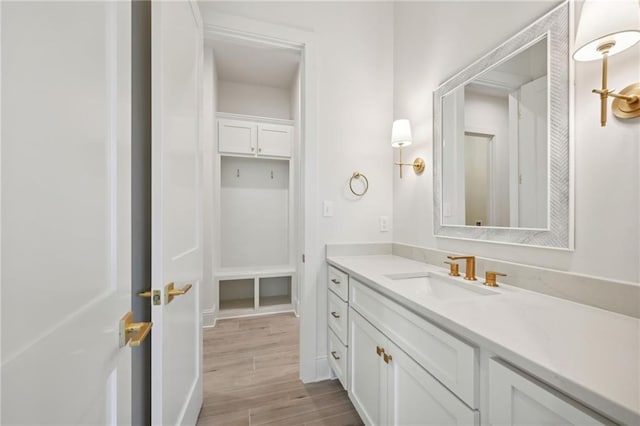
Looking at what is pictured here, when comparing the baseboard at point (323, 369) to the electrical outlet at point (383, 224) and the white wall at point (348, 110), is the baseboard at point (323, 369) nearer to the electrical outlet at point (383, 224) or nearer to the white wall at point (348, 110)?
the white wall at point (348, 110)

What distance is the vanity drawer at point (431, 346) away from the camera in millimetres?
735

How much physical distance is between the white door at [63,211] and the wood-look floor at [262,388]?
113cm

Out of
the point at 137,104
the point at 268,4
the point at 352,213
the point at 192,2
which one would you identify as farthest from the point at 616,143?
the point at 268,4

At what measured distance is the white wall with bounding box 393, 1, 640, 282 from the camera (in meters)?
0.84

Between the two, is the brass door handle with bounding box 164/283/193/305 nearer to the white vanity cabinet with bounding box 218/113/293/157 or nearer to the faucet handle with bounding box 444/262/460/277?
the faucet handle with bounding box 444/262/460/277

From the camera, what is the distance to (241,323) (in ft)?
9.53

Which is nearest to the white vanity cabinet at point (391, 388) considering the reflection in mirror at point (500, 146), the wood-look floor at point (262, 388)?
the wood-look floor at point (262, 388)

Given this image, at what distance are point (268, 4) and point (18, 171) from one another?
1939 mm

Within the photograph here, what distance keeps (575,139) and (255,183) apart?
3000 millimetres

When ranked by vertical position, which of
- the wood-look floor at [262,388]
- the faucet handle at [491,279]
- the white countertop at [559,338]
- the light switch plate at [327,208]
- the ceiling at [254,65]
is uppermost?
the ceiling at [254,65]

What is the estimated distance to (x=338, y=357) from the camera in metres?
1.72

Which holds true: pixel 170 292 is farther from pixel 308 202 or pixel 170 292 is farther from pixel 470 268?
pixel 470 268

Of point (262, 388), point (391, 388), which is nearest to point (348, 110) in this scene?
point (391, 388)

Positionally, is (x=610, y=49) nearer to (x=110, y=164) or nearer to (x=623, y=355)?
(x=623, y=355)
